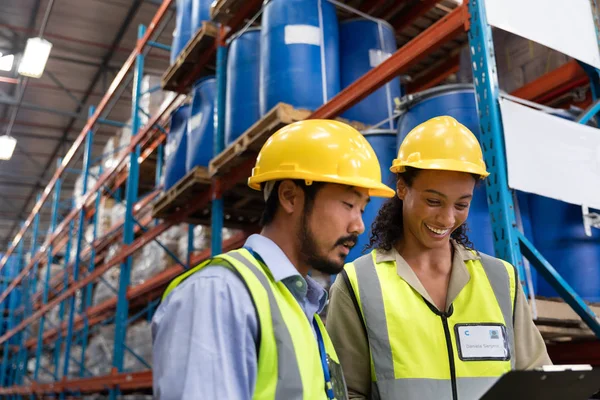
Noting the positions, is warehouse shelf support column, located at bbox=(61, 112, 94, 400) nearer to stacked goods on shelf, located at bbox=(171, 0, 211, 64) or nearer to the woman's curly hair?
stacked goods on shelf, located at bbox=(171, 0, 211, 64)

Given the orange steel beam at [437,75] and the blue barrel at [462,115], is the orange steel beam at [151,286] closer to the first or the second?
the orange steel beam at [437,75]

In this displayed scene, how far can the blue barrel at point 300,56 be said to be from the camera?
3998 millimetres

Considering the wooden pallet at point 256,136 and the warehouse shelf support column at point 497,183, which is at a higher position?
the wooden pallet at point 256,136

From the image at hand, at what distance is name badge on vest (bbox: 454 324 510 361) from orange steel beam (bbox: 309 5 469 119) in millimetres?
1700

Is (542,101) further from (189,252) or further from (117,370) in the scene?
(117,370)

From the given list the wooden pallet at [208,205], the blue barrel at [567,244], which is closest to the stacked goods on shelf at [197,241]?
the wooden pallet at [208,205]

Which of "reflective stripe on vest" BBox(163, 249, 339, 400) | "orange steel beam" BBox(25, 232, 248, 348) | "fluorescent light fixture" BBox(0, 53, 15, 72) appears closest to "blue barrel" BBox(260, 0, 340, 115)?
"orange steel beam" BBox(25, 232, 248, 348)

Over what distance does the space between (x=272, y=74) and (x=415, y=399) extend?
2901 millimetres

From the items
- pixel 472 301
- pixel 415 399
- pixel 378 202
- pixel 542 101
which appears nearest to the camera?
pixel 415 399

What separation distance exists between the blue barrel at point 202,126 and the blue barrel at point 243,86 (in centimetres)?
72

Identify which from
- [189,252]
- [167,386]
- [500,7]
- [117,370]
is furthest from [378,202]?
[117,370]

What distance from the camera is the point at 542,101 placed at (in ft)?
12.5

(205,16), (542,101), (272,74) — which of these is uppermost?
(205,16)

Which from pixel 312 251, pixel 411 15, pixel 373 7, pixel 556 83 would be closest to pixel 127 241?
pixel 373 7
